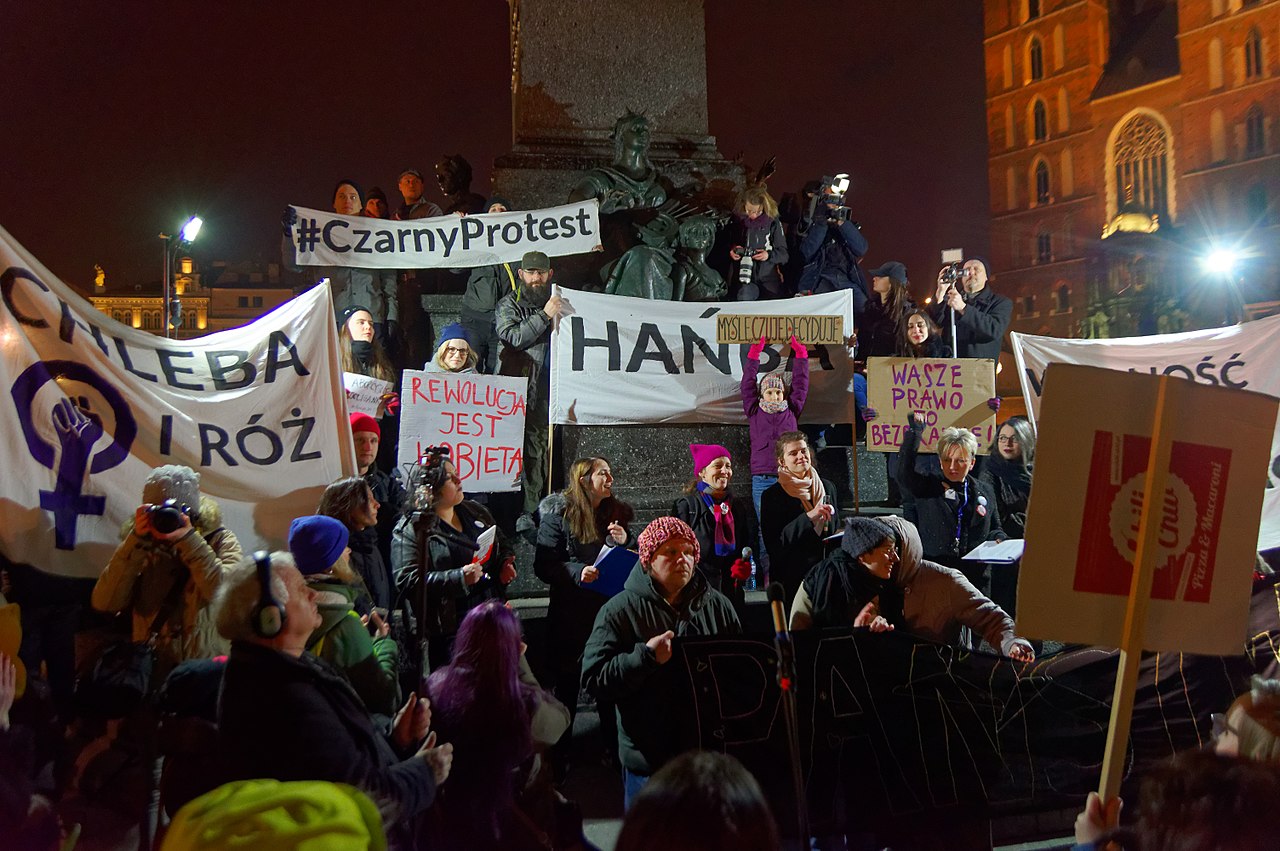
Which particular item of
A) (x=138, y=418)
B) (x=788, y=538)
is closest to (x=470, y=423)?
(x=788, y=538)

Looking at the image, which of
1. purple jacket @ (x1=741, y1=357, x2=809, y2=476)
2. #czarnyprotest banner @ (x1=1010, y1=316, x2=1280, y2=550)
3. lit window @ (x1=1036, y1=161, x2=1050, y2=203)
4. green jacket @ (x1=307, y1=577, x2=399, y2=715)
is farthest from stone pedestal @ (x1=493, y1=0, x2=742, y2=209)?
lit window @ (x1=1036, y1=161, x2=1050, y2=203)

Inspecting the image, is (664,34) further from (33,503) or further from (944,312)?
(33,503)

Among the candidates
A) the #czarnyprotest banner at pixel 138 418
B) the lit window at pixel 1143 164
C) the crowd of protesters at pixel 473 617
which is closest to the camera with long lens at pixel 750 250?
the crowd of protesters at pixel 473 617

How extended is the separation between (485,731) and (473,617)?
39 cm

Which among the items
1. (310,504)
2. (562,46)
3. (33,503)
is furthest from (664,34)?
(33,503)

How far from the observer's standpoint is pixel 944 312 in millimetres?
8828

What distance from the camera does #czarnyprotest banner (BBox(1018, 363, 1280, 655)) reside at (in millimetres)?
2896

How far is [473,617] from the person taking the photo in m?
3.61

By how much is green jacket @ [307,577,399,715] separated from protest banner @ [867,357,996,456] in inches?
201

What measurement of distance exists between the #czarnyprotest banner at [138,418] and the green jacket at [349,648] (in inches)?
55.3

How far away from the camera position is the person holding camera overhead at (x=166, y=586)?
13.1 feet

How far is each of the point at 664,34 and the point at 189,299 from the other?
7409 cm

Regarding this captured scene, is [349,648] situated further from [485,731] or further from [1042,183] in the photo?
[1042,183]

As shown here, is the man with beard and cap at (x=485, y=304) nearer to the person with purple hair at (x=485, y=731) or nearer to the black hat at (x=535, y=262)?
the black hat at (x=535, y=262)
